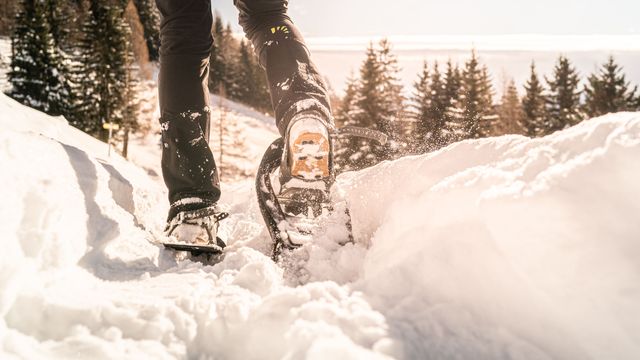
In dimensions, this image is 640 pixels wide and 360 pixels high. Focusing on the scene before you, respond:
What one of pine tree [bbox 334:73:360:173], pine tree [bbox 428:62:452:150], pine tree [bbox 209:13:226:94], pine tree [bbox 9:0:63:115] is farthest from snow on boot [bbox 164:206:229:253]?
pine tree [bbox 209:13:226:94]

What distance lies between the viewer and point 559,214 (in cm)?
84

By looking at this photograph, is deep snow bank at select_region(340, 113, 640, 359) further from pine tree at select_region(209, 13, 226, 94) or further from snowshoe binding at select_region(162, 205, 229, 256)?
pine tree at select_region(209, 13, 226, 94)

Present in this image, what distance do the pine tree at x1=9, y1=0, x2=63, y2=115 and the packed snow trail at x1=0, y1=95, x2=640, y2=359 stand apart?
2858 centimetres

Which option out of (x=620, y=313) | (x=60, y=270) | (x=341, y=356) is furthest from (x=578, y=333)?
(x=60, y=270)

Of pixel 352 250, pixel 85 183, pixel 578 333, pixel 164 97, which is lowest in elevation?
pixel 352 250

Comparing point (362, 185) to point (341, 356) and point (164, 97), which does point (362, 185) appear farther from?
point (341, 356)

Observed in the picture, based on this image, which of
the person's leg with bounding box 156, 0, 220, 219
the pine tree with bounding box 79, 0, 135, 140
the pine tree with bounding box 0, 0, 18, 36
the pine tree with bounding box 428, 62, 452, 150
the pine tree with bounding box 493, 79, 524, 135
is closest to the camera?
the person's leg with bounding box 156, 0, 220, 219

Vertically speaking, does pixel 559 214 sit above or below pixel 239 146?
above

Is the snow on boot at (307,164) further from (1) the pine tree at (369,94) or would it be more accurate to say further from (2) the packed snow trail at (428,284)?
(1) the pine tree at (369,94)

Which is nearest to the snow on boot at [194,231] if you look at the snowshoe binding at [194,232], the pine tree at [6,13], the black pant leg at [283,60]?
the snowshoe binding at [194,232]

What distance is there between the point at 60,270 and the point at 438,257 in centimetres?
94

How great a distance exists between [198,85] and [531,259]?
1.60m

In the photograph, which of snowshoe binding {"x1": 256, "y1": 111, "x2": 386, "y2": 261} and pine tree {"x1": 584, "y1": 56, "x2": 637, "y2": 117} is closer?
snowshoe binding {"x1": 256, "y1": 111, "x2": 386, "y2": 261}

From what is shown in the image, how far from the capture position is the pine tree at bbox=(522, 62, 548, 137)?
92.6ft
